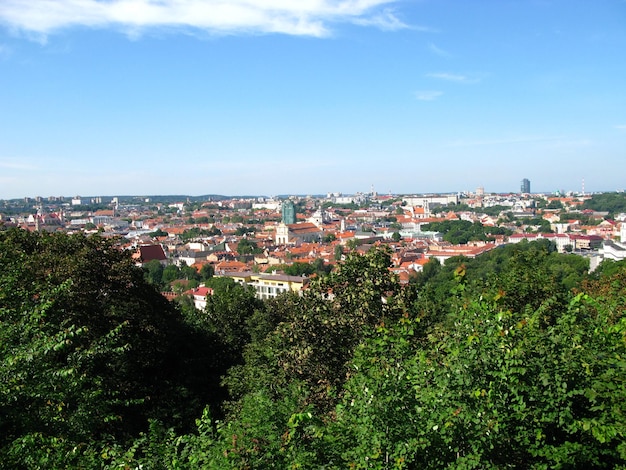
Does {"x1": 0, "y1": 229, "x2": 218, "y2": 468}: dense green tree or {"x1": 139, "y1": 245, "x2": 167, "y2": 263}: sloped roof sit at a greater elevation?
{"x1": 0, "y1": 229, "x2": 218, "y2": 468}: dense green tree

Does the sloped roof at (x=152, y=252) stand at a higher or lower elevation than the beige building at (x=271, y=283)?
higher

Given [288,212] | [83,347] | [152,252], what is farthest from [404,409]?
[288,212]

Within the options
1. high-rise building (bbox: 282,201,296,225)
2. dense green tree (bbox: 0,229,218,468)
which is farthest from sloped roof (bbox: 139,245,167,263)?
high-rise building (bbox: 282,201,296,225)

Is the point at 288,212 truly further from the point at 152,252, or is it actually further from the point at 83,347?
the point at 83,347

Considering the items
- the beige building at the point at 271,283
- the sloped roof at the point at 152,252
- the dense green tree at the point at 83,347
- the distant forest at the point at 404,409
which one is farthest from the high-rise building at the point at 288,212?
the distant forest at the point at 404,409

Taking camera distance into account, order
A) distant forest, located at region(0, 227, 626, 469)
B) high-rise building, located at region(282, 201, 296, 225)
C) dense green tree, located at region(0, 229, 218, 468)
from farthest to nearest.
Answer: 1. high-rise building, located at region(282, 201, 296, 225)
2. dense green tree, located at region(0, 229, 218, 468)
3. distant forest, located at region(0, 227, 626, 469)

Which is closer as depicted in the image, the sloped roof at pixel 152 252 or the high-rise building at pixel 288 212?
the sloped roof at pixel 152 252

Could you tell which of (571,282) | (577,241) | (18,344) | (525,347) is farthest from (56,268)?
(577,241)

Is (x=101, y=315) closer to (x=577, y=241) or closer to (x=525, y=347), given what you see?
(x=525, y=347)

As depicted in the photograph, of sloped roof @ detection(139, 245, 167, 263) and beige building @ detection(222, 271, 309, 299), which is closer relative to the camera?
beige building @ detection(222, 271, 309, 299)

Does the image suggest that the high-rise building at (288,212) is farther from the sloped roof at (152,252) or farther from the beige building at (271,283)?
the beige building at (271,283)

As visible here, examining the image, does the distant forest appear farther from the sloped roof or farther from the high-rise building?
the high-rise building

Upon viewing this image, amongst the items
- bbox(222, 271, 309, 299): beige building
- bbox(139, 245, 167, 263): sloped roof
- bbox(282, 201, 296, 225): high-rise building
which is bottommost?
bbox(222, 271, 309, 299): beige building
